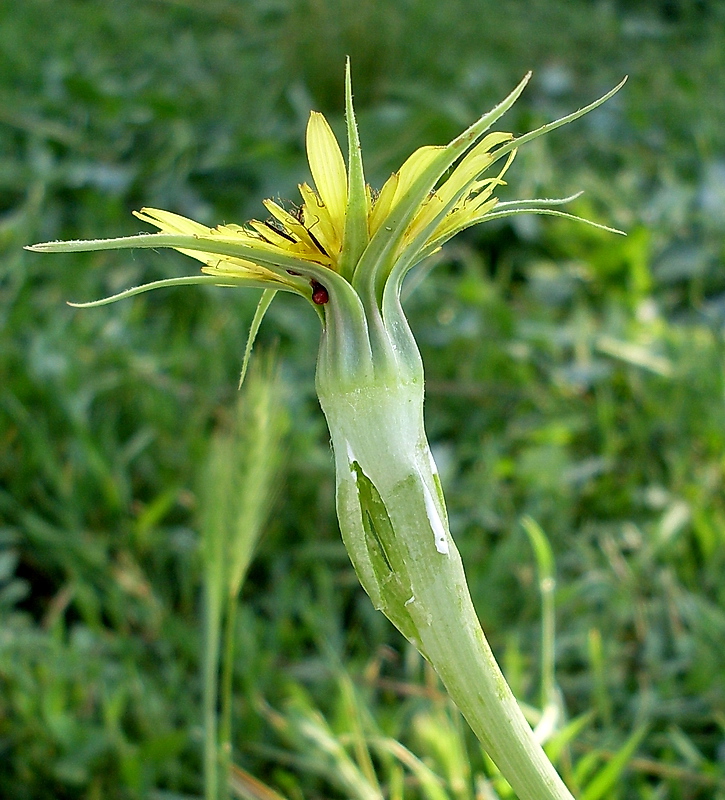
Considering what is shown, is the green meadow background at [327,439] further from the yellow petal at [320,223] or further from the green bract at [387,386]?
the yellow petal at [320,223]

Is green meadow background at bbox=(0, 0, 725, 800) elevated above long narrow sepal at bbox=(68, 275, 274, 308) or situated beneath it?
situated beneath

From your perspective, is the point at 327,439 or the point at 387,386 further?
the point at 327,439

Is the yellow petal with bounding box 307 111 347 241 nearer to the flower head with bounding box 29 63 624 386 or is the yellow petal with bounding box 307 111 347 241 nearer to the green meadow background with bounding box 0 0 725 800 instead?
the flower head with bounding box 29 63 624 386

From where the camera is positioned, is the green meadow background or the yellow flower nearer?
the yellow flower

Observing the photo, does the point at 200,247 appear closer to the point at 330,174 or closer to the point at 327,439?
the point at 330,174

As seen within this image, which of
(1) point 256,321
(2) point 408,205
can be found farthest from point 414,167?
(1) point 256,321

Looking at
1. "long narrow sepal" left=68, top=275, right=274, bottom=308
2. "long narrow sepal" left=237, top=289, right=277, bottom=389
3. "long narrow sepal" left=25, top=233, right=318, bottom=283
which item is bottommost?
"long narrow sepal" left=237, top=289, right=277, bottom=389

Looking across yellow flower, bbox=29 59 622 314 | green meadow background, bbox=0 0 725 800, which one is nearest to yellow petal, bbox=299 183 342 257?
yellow flower, bbox=29 59 622 314

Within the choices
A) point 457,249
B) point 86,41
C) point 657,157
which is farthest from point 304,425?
point 86,41
